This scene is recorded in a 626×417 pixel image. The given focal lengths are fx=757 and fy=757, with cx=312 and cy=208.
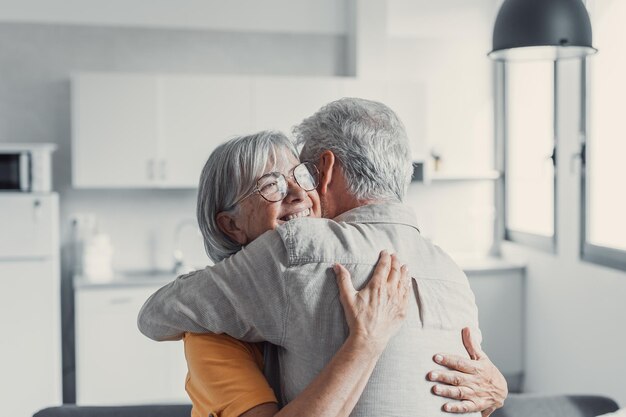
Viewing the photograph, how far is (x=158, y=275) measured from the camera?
15.2ft

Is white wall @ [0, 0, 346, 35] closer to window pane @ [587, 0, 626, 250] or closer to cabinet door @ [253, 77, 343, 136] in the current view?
cabinet door @ [253, 77, 343, 136]

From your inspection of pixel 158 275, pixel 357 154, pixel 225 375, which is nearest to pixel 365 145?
pixel 357 154

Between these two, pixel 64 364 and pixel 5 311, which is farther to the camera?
pixel 64 364

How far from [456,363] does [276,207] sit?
1.51 feet

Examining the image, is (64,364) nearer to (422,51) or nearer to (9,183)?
(9,183)

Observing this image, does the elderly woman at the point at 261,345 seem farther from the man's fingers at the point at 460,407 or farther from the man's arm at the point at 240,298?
the man's fingers at the point at 460,407

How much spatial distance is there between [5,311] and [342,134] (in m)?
3.29

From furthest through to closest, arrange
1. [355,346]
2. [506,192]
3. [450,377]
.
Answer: [506,192] < [450,377] < [355,346]

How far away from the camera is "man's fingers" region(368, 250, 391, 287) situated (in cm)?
127

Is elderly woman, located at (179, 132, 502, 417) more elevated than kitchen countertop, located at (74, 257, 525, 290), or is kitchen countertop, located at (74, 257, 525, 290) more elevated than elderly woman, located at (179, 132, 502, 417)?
elderly woman, located at (179, 132, 502, 417)

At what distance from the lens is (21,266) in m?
4.13

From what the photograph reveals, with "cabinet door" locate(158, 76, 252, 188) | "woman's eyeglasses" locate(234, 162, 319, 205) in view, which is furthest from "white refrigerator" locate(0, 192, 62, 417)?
"woman's eyeglasses" locate(234, 162, 319, 205)

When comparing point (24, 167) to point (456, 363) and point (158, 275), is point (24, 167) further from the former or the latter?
point (456, 363)

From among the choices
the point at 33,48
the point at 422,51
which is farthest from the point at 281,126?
the point at 33,48
